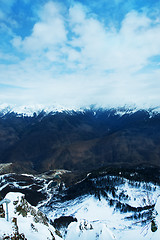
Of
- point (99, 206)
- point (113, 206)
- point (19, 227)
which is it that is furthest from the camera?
point (99, 206)

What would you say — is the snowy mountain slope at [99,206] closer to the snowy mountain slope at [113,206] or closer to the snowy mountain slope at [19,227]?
the snowy mountain slope at [113,206]

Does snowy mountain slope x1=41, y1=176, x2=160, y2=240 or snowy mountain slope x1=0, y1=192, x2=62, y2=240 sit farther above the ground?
snowy mountain slope x1=0, y1=192, x2=62, y2=240

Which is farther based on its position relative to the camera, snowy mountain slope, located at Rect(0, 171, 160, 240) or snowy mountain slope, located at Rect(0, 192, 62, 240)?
snowy mountain slope, located at Rect(0, 171, 160, 240)

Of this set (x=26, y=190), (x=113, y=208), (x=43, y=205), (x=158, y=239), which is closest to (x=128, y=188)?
(x=113, y=208)

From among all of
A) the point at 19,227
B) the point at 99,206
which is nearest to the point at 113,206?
the point at 99,206

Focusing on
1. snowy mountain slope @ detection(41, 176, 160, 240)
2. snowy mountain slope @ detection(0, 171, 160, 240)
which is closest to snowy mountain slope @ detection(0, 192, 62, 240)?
snowy mountain slope @ detection(0, 171, 160, 240)

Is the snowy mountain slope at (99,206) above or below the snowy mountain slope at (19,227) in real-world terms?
below

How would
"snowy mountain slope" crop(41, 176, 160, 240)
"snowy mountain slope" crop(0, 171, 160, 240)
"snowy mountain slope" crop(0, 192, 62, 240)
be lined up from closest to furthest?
1. "snowy mountain slope" crop(0, 192, 62, 240)
2. "snowy mountain slope" crop(0, 171, 160, 240)
3. "snowy mountain slope" crop(41, 176, 160, 240)

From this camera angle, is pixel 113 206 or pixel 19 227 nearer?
pixel 19 227

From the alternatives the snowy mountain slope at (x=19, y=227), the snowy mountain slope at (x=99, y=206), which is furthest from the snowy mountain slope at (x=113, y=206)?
the snowy mountain slope at (x=19, y=227)

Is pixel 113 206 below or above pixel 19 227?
below

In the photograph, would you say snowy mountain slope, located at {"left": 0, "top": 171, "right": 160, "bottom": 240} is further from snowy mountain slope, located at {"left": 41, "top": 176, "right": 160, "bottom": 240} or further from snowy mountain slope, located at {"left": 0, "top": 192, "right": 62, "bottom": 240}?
snowy mountain slope, located at {"left": 0, "top": 192, "right": 62, "bottom": 240}

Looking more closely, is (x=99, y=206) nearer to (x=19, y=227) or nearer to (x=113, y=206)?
(x=113, y=206)
